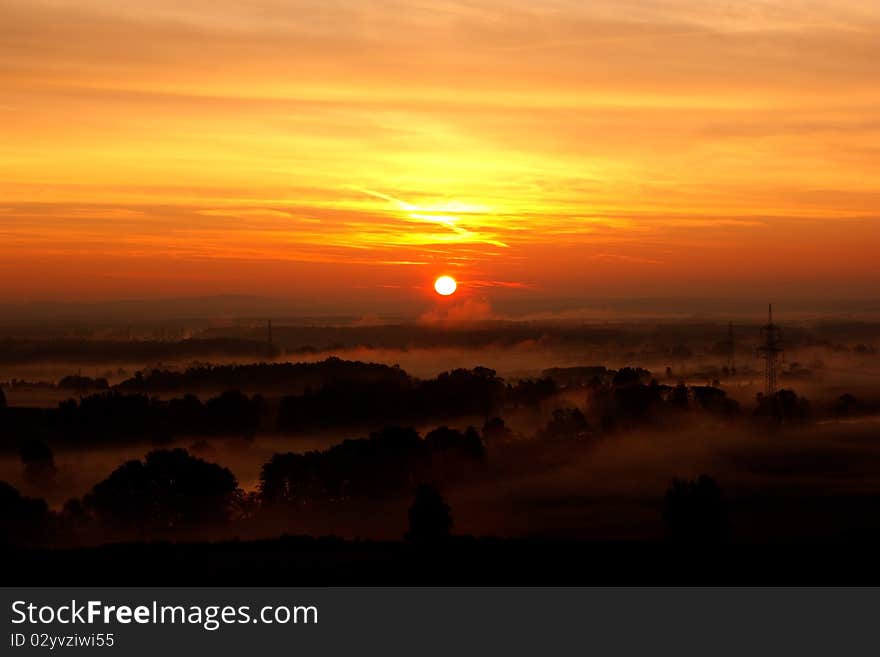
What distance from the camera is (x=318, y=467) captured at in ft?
500

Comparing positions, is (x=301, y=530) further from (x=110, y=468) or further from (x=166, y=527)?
(x=110, y=468)

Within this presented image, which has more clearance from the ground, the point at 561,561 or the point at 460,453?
the point at 460,453

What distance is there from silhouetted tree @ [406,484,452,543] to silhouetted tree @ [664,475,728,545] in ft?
57.7

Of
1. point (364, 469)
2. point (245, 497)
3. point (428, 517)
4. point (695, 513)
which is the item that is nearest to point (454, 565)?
point (428, 517)

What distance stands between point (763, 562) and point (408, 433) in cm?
10645

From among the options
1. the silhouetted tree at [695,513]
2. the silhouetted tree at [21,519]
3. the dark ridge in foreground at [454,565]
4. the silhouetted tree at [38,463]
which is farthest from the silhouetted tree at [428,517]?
the silhouetted tree at [38,463]

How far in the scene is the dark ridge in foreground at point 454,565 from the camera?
2783 inches

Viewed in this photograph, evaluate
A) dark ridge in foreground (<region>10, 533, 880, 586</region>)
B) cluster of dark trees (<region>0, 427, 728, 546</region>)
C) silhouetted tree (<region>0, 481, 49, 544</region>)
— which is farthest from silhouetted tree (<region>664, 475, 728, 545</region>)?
silhouetted tree (<region>0, 481, 49, 544</region>)

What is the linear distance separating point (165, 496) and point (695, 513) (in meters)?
55.0

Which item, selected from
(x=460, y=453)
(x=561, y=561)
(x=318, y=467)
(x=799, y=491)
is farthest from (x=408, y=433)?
(x=561, y=561)

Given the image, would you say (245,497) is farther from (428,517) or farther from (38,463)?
(38,463)

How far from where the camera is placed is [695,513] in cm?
10312

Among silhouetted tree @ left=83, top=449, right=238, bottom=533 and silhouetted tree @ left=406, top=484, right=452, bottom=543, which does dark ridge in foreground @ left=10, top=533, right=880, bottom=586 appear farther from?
silhouetted tree @ left=83, top=449, right=238, bottom=533

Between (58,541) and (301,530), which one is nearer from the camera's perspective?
(58,541)
